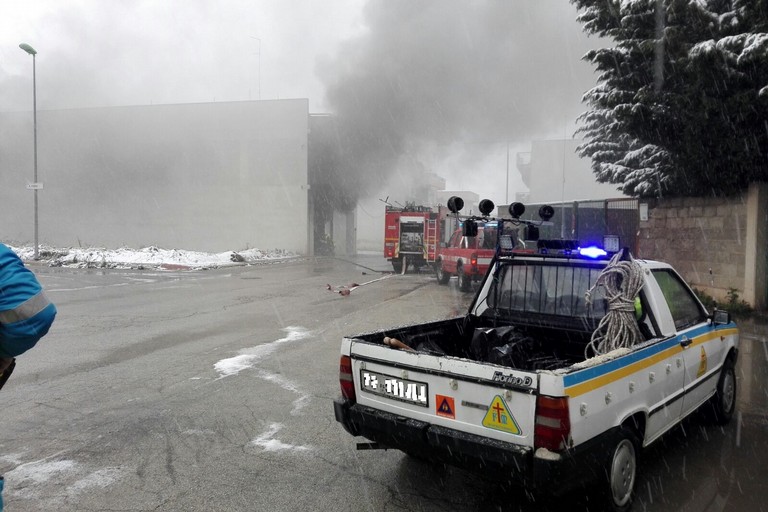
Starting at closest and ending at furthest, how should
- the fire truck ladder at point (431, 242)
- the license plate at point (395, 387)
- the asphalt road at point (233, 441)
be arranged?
the license plate at point (395, 387), the asphalt road at point (233, 441), the fire truck ladder at point (431, 242)

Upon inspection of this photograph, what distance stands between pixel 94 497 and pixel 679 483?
3338mm

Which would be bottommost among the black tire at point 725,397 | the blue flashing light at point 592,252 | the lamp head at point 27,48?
the black tire at point 725,397

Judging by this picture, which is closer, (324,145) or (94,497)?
(94,497)

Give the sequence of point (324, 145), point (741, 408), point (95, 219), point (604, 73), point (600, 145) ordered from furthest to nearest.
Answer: point (95, 219), point (324, 145), point (600, 145), point (604, 73), point (741, 408)

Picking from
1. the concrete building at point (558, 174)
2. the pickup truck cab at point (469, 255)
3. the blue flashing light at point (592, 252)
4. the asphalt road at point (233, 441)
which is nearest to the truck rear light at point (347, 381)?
the asphalt road at point (233, 441)

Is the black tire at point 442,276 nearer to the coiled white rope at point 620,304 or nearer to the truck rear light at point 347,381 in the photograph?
the coiled white rope at point 620,304

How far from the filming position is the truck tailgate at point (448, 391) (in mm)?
2779

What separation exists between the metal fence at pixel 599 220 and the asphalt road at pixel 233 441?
6.74 m

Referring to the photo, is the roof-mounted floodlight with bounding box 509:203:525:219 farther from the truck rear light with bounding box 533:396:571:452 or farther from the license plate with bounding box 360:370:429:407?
the truck rear light with bounding box 533:396:571:452

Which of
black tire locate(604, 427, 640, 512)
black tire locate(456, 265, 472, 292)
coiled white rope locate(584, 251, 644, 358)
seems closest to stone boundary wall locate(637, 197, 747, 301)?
black tire locate(456, 265, 472, 292)

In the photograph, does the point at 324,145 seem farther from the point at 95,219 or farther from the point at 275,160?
the point at 95,219

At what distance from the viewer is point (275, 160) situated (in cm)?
3186

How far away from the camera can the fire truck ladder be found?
21.4 meters

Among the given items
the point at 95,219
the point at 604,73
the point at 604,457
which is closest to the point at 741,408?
the point at 604,457
